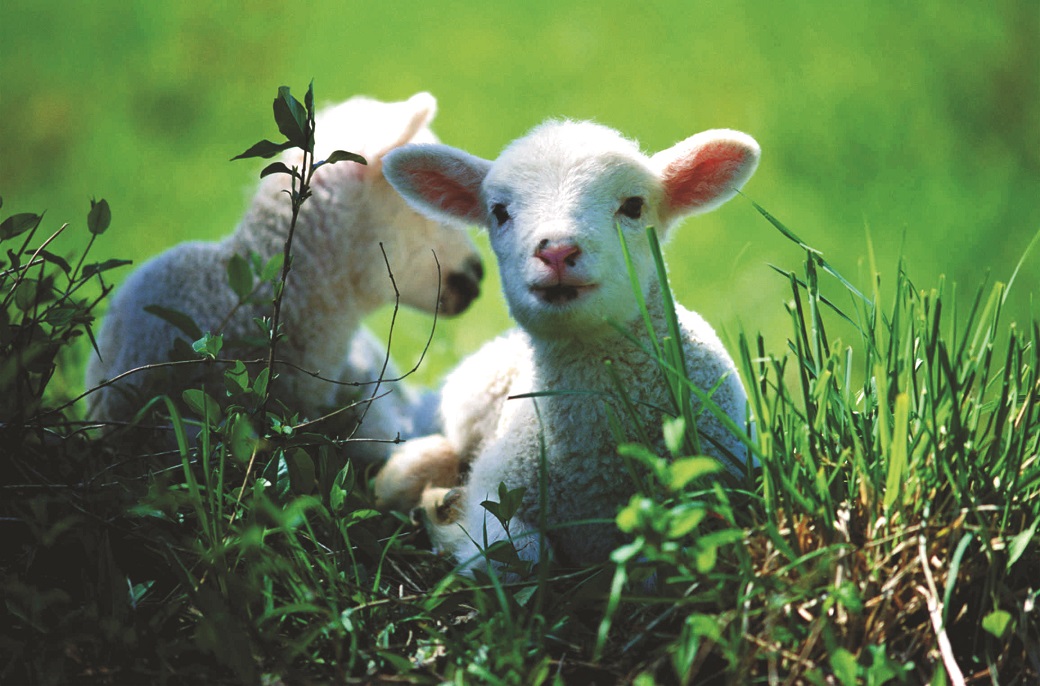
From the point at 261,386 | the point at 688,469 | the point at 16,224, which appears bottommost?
the point at 688,469

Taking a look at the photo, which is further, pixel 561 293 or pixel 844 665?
pixel 561 293

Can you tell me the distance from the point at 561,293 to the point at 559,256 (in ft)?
0.35

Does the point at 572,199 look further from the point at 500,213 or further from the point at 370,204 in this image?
the point at 370,204

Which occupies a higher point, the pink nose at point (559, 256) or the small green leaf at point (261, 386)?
the pink nose at point (559, 256)

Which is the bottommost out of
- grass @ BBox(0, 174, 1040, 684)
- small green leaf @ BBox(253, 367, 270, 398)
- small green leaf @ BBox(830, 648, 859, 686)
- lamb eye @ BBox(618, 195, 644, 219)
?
small green leaf @ BBox(830, 648, 859, 686)

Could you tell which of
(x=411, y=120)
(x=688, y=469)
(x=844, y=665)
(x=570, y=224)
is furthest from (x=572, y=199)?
(x=411, y=120)

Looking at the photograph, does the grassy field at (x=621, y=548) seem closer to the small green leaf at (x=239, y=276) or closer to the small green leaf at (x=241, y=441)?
the small green leaf at (x=241, y=441)

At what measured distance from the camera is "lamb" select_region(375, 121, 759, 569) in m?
2.46

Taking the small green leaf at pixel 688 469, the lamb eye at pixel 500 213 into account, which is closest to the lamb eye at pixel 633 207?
the lamb eye at pixel 500 213

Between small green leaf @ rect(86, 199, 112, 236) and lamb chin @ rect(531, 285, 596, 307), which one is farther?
small green leaf @ rect(86, 199, 112, 236)

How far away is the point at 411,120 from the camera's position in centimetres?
375

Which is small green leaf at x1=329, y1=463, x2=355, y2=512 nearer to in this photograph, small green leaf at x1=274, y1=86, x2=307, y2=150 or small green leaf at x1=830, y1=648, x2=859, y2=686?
small green leaf at x1=274, y1=86, x2=307, y2=150

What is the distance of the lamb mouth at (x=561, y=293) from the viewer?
95.3 inches

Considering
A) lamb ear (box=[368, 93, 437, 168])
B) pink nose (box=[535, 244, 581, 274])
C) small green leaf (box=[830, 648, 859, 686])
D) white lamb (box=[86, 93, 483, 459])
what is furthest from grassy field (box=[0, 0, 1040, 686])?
lamb ear (box=[368, 93, 437, 168])
